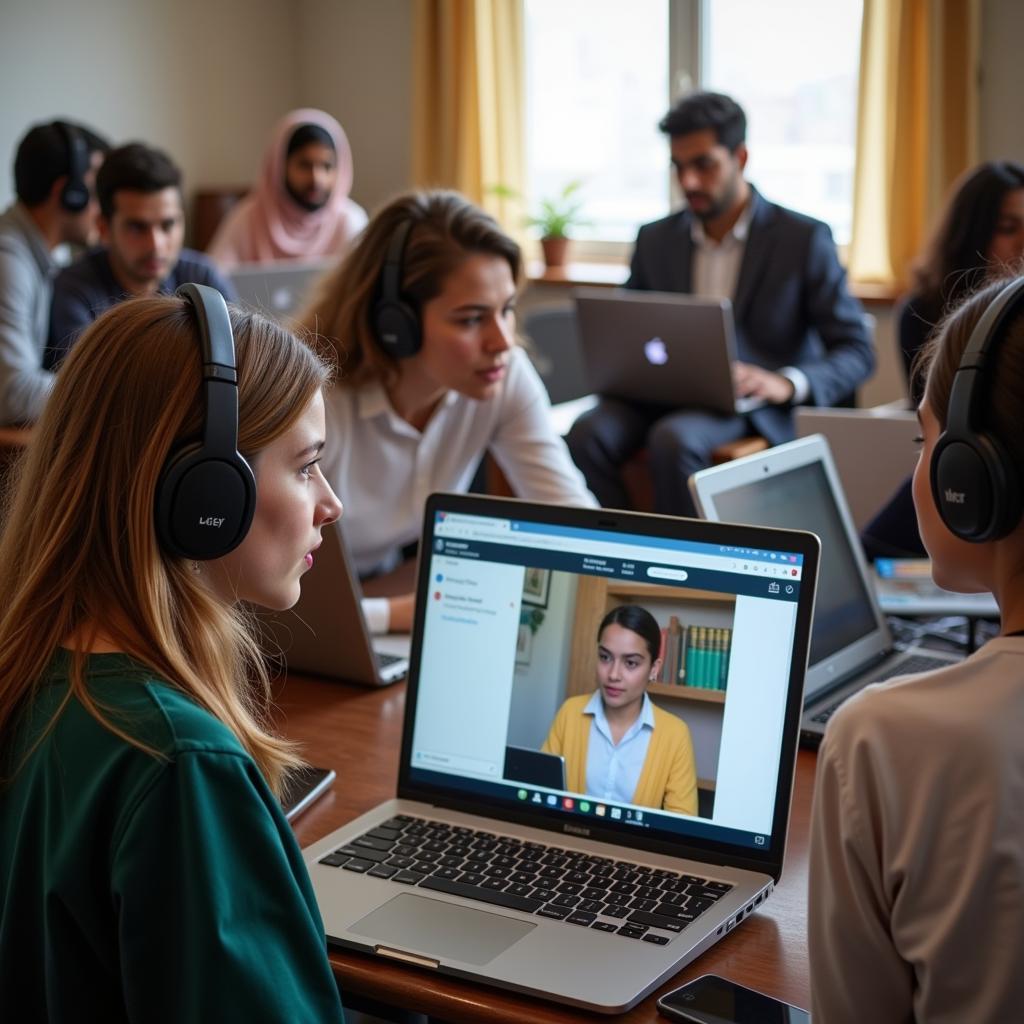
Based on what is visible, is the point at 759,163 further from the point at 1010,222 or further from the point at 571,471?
the point at 571,471

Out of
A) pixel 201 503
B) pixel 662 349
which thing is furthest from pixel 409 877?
pixel 662 349

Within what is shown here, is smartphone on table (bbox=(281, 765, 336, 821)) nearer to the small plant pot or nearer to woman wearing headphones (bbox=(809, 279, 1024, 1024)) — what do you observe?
woman wearing headphones (bbox=(809, 279, 1024, 1024))

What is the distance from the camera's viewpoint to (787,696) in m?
1.12

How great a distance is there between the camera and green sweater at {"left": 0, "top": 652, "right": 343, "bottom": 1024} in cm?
81

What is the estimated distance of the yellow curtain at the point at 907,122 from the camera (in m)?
4.22

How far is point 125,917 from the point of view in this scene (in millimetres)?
801

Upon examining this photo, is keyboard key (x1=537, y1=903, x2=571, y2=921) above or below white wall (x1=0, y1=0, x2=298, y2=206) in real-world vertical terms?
below

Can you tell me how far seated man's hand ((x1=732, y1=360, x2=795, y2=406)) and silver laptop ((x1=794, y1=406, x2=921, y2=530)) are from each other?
1179 mm

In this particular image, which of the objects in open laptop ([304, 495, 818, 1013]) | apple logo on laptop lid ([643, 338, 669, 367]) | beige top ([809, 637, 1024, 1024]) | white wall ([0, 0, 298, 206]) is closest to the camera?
beige top ([809, 637, 1024, 1024])

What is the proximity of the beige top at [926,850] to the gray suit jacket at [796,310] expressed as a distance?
8.65 feet

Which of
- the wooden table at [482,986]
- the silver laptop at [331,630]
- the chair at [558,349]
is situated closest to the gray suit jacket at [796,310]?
the chair at [558,349]

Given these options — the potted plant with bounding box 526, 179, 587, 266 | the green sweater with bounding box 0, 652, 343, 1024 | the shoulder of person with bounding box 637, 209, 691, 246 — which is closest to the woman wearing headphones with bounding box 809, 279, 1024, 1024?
the green sweater with bounding box 0, 652, 343, 1024

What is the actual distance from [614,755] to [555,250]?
4310mm

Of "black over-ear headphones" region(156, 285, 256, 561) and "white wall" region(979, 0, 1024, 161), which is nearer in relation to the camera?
"black over-ear headphones" region(156, 285, 256, 561)
